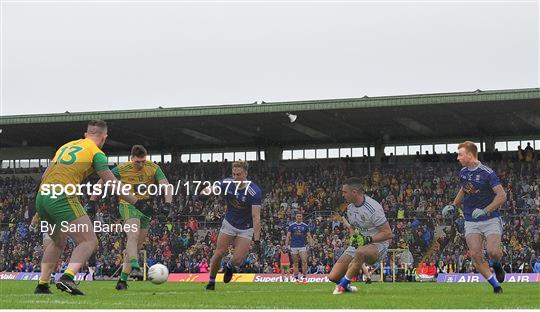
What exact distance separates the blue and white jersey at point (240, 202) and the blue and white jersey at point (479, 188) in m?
4.18

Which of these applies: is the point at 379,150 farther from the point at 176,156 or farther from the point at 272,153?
the point at 176,156

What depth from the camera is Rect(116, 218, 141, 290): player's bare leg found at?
636 inches

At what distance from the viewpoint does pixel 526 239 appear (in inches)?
1400

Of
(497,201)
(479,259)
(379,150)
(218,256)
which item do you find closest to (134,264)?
(218,256)

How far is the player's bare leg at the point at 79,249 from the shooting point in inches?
485

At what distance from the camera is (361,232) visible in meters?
14.8

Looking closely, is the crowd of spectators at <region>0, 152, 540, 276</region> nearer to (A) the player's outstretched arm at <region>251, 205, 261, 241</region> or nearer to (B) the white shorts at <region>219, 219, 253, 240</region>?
(B) the white shorts at <region>219, 219, 253, 240</region>

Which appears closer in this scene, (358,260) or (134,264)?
(358,260)

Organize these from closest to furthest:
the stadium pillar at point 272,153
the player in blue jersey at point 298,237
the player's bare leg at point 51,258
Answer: the player's bare leg at point 51,258 → the player in blue jersey at point 298,237 → the stadium pillar at point 272,153

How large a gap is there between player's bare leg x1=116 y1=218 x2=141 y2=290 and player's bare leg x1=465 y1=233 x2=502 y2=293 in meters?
5.99

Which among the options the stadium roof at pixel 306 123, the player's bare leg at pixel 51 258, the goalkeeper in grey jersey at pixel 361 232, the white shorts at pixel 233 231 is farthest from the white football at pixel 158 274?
the stadium roof at pixel 306 123

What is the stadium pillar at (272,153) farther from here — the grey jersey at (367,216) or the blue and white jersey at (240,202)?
the grey jersey at (367,216)

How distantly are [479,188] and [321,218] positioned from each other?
26.2 meters

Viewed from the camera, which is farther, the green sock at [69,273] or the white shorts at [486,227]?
the white shorts at [486,227]
